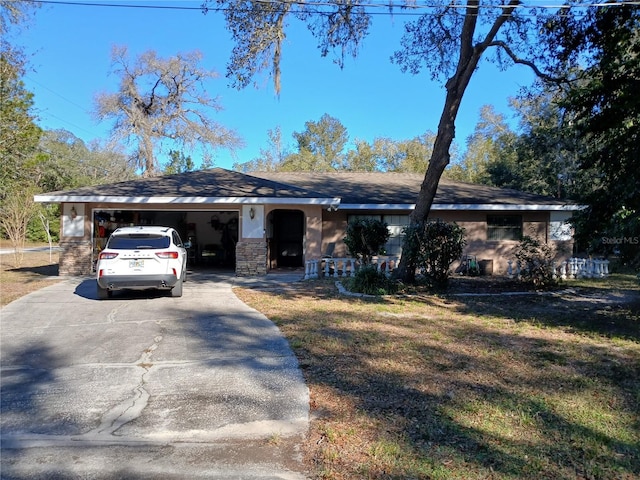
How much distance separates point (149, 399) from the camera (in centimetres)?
416

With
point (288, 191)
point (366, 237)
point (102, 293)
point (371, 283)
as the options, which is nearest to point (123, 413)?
point (102, 293)

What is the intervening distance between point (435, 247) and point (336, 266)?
180 inches

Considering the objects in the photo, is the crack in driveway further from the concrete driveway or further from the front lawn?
the front lawn

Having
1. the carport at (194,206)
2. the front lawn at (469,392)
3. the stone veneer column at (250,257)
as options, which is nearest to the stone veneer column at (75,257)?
the carport at (194,206)

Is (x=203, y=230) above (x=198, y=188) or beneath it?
beneath

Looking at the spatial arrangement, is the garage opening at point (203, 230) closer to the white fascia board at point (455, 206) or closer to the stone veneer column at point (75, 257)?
the stone veneer column at point (75, 257)

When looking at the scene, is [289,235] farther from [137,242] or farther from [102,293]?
[102,293]

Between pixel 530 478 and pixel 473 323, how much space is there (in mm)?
4796

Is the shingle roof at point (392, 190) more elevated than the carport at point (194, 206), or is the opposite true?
the shingle roof at point (392, 190)

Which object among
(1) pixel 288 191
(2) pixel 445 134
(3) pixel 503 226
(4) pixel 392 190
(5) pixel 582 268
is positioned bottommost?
(5) pixel 582 268

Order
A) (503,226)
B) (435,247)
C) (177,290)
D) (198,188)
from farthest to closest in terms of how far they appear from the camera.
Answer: (503,226) < (198,188) < (435,247) < (177,290)

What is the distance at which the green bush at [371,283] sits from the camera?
10.5 meters

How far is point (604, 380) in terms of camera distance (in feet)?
15.3

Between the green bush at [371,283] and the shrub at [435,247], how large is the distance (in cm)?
90
